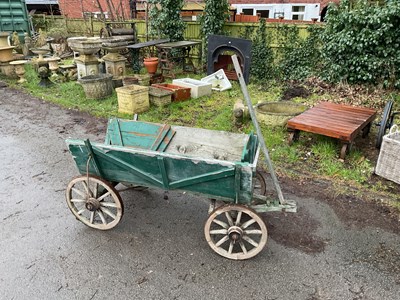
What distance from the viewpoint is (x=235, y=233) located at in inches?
124

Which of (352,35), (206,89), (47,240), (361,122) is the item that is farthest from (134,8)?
(47,240)

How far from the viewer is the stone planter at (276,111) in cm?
622

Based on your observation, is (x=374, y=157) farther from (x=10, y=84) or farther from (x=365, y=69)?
(x=10, y=84)

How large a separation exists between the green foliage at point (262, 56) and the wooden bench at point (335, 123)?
13.8 feet

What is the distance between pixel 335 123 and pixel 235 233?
3.11 meters

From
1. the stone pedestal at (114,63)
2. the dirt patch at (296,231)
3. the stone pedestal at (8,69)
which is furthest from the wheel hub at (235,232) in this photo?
the stone pedestal at (8,69)

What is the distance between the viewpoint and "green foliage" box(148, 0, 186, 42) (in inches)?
427

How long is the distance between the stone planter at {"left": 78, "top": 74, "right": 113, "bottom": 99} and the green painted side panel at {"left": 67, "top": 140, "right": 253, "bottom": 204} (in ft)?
17.4

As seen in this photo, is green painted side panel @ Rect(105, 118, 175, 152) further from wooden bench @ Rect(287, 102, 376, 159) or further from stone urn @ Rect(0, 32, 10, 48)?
stone urn @ Rect(0, 32, 10, 48)

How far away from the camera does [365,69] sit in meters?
7.87

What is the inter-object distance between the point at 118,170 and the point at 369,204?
322cm

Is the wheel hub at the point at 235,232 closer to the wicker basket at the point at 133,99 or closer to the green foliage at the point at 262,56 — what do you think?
the wicker basket at the point at 133,99

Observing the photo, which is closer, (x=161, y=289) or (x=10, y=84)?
(x=161, y=289)

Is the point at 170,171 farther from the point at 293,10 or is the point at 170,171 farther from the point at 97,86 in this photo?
the point at 293,10
